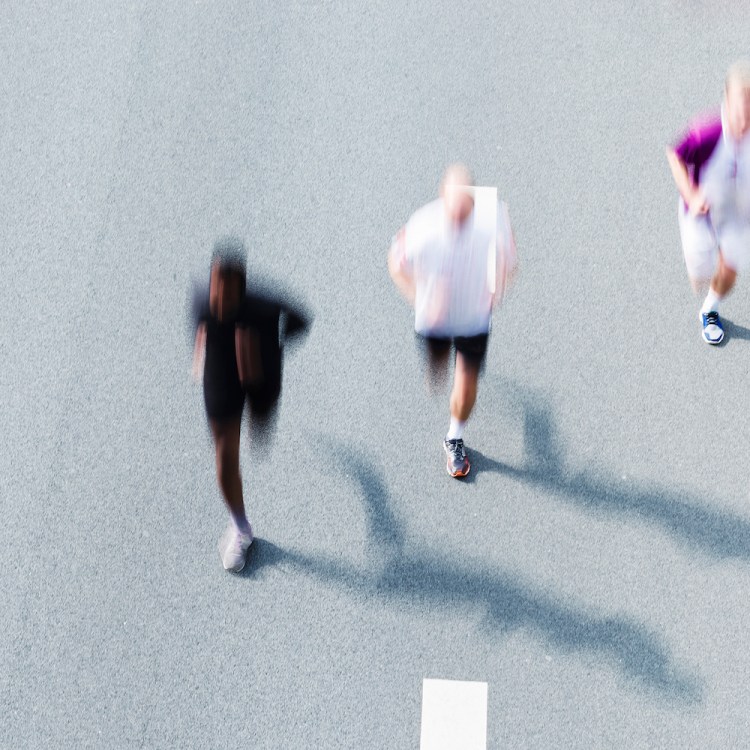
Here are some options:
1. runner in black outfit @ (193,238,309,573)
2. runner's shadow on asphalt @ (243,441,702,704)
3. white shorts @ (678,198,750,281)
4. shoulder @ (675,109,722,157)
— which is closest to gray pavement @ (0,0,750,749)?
runner's shadow on asphalt @ (243,441,702,704)

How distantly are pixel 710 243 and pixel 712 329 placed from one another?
24.6 inches

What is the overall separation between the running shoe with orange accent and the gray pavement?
3.0 inches

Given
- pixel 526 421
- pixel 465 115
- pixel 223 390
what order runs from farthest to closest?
1. pixel 465 115
2. pixel 526 421
3. pixel 223 390

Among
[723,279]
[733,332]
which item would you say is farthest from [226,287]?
[733,332]

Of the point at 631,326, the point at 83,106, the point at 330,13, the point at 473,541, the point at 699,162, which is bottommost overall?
the point at 473,541

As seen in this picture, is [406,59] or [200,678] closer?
[200,678]

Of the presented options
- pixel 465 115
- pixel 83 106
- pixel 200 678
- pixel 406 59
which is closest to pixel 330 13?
pixel 406 59

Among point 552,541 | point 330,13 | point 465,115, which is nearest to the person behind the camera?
point 552,541

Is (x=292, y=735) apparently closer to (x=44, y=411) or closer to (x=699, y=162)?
(x=44, y=411)

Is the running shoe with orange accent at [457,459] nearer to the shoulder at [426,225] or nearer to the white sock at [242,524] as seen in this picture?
the white sock at [242,524]

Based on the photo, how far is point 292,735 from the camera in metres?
3.84

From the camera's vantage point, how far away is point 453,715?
3848mm

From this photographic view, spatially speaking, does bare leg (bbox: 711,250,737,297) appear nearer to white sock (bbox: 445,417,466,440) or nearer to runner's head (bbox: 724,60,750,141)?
runner's head (bbox: 724,60,750,141)

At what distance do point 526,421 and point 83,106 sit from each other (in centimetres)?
353
